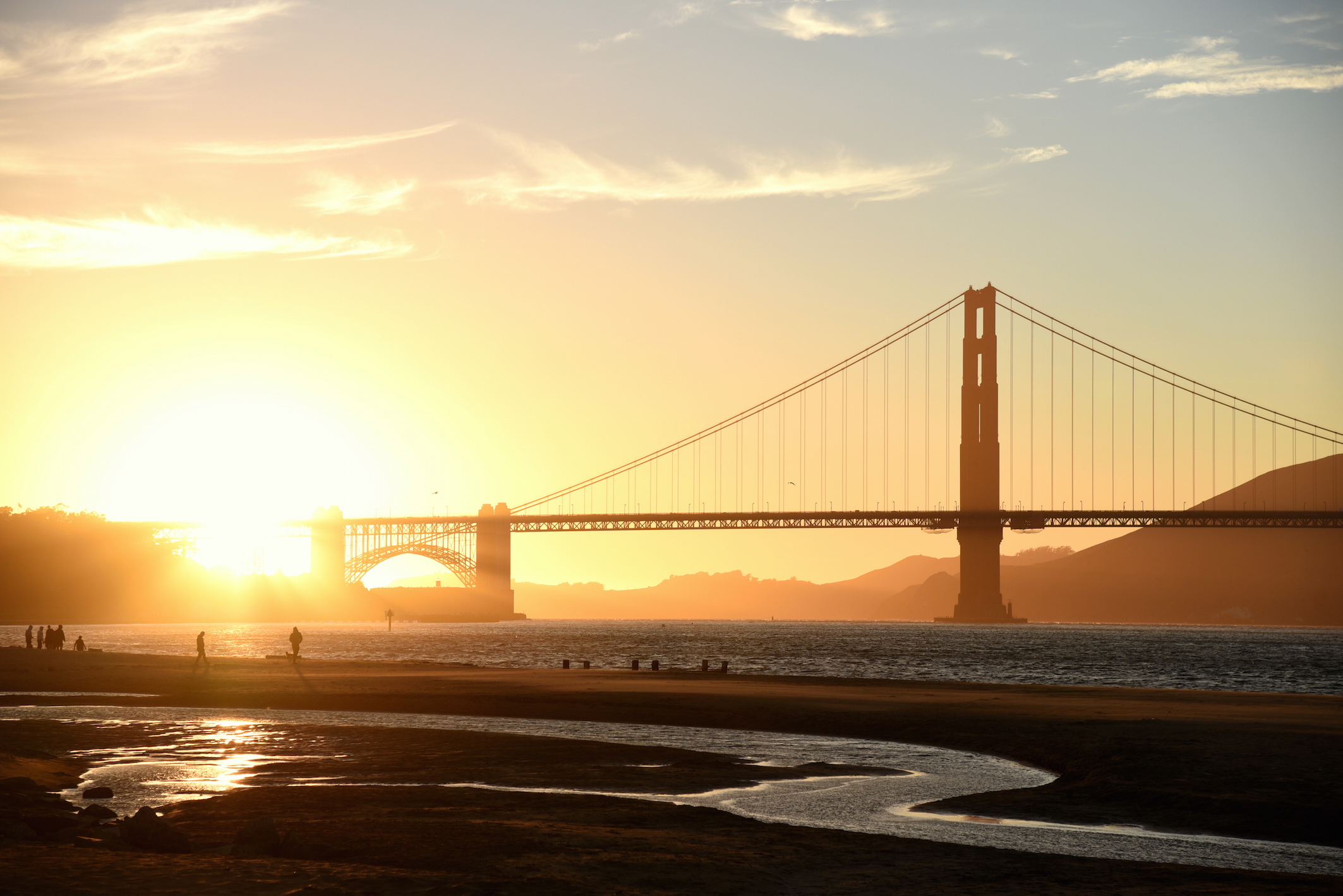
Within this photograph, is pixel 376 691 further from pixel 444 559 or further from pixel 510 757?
pixel 444 559

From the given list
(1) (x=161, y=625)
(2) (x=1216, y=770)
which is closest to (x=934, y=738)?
(2) (x=1216, y=770)

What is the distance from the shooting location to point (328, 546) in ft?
483

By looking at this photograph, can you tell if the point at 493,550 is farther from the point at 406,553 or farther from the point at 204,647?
the point at 204,647

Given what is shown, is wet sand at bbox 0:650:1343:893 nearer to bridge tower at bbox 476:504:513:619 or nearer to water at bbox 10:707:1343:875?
water at bbox 10:707:1343:875

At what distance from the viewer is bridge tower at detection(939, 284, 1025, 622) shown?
117000 mm

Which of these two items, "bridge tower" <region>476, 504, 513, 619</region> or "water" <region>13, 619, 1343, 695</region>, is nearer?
"water" <region>13, 619, 1343, 695</region>

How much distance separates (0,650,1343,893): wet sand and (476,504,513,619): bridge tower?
10618cm

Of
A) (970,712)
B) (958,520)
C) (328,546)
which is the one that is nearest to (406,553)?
(328,546)

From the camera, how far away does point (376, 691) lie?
3023 centimetres

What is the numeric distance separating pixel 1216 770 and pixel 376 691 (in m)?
19.9

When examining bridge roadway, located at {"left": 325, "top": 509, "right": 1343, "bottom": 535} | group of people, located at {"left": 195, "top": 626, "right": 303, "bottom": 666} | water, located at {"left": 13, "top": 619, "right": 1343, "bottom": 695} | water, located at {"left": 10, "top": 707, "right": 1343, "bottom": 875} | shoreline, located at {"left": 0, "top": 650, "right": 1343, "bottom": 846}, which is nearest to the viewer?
water, located at {"left": 10, "top": 707, "right": 1343, "bottom": 875}

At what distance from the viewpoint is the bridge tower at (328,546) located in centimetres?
14600

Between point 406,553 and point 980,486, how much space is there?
2663 inches

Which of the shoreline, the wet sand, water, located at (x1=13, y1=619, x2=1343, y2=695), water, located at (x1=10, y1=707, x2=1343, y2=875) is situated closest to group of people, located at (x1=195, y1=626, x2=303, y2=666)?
the shoreline
